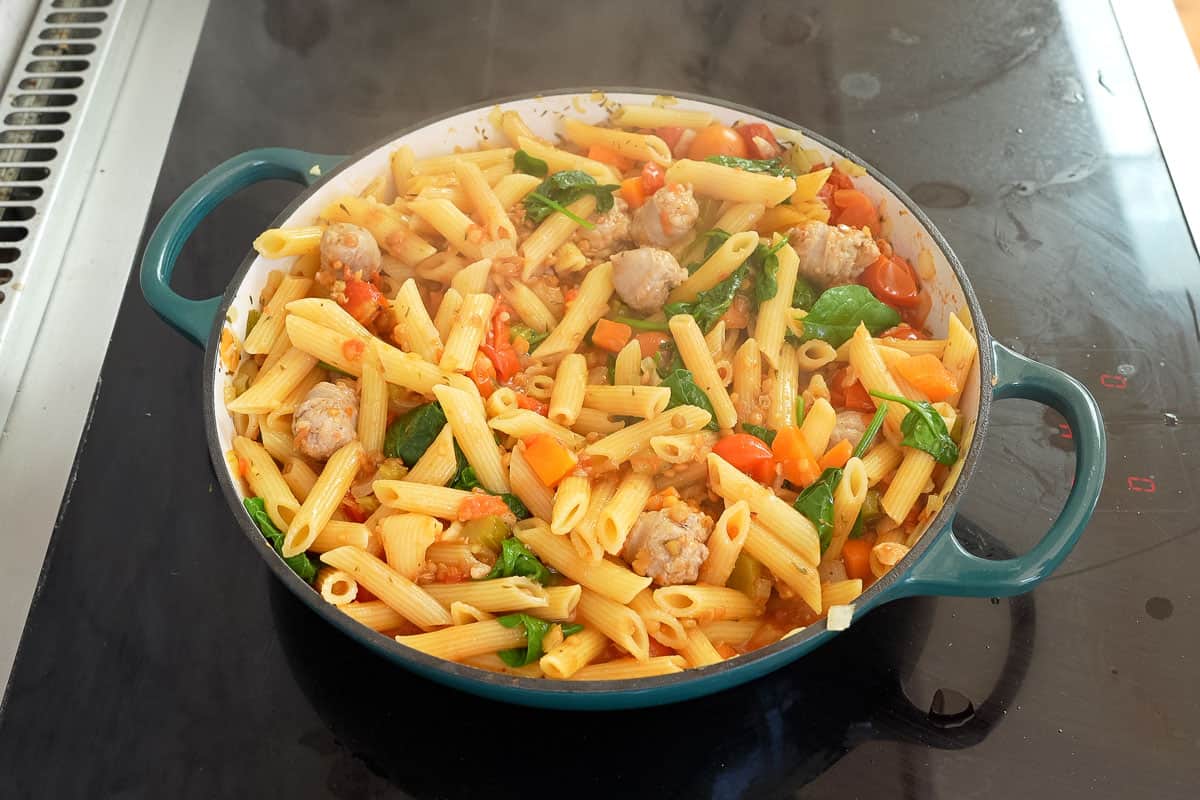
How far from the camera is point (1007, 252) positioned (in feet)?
9.15

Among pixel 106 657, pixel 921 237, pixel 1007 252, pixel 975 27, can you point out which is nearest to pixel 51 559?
pixel 106 657

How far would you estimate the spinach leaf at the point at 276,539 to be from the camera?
1.91 meters

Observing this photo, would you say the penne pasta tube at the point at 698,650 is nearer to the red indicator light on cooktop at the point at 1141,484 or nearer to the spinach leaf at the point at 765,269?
the spinach leaf at the point at 765,269

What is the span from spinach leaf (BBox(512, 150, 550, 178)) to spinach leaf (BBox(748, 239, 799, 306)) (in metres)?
0.60

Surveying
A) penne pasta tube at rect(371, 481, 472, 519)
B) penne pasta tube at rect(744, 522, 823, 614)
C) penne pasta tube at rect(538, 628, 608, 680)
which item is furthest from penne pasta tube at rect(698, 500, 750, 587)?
penne pasta tube at rect(371, 481, 472, 519)

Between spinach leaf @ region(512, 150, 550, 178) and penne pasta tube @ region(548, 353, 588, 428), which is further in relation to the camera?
spinach leaf @ region(512, 150, 550, 178)

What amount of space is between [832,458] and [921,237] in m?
0.62

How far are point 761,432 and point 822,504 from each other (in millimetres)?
239

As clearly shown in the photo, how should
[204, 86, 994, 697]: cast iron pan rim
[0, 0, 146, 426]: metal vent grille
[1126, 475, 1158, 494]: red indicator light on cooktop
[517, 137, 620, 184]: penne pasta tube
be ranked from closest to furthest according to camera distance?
[204, 86, 994, 697]: cast iron pan rim, [1126, 475, 1158, 494]: red indicator light on cooktop, [517, 137, 620, 184]: penne pasta tube, [0, 0, 146, 426]: metal vent grille

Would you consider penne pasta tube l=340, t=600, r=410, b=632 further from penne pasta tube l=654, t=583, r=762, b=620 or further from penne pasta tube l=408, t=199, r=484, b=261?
penne pasta tube l=408, t=199, r=484, b=261

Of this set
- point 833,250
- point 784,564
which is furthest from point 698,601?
point 833,250

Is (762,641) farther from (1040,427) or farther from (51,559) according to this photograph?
(51,559)

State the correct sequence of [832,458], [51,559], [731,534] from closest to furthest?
[731,534]
[832,458]
[51,559]

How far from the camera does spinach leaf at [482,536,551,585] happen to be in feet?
6.25
